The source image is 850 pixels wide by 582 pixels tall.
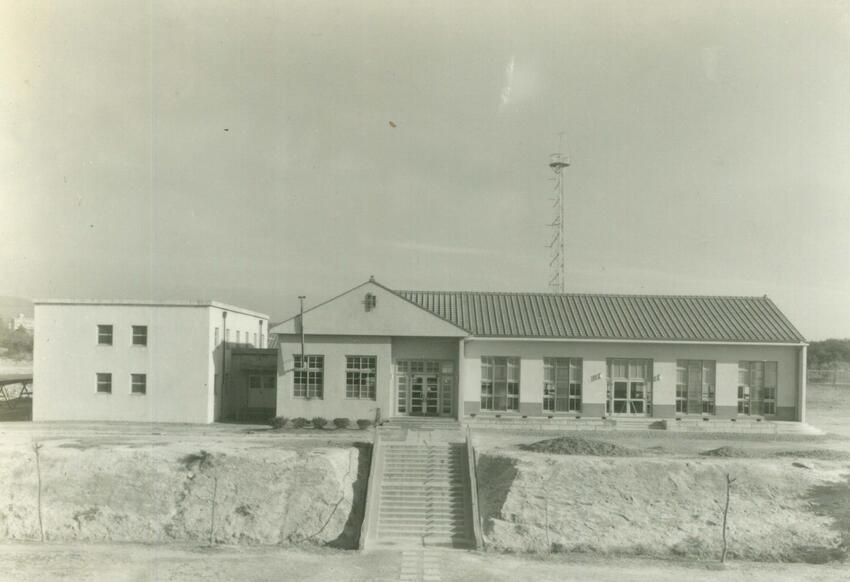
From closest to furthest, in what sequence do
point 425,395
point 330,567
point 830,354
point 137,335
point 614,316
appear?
1. point 330,567
2. point 425,395
3. point 137,335
4. point 614,316
5. point 830,354

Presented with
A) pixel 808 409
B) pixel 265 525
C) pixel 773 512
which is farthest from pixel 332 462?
pixel 808 409

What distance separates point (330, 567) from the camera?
2014cm

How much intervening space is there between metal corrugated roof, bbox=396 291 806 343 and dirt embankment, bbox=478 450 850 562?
10059 mm

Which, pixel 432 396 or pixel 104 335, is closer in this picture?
pixel 432 396

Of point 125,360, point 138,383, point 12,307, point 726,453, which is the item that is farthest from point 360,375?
point 12,307

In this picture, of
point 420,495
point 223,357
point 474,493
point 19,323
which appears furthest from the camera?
point 19,323

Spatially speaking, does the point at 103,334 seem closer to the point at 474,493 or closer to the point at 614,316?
the point at 474,493

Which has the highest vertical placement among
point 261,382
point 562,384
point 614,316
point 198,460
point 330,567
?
point 614,316

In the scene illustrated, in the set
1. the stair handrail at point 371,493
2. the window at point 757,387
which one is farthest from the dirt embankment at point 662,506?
the window at point 757,387

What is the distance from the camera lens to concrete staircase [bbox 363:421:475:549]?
22.5m

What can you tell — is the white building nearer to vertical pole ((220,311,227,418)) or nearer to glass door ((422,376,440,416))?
vertical pole ((220,311,227,418))

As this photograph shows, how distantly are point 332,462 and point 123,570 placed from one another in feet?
25.9

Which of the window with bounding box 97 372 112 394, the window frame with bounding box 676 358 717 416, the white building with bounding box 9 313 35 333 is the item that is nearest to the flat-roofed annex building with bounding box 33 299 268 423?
the window with bounding box 97 372 112 394

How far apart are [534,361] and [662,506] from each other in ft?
41.4
